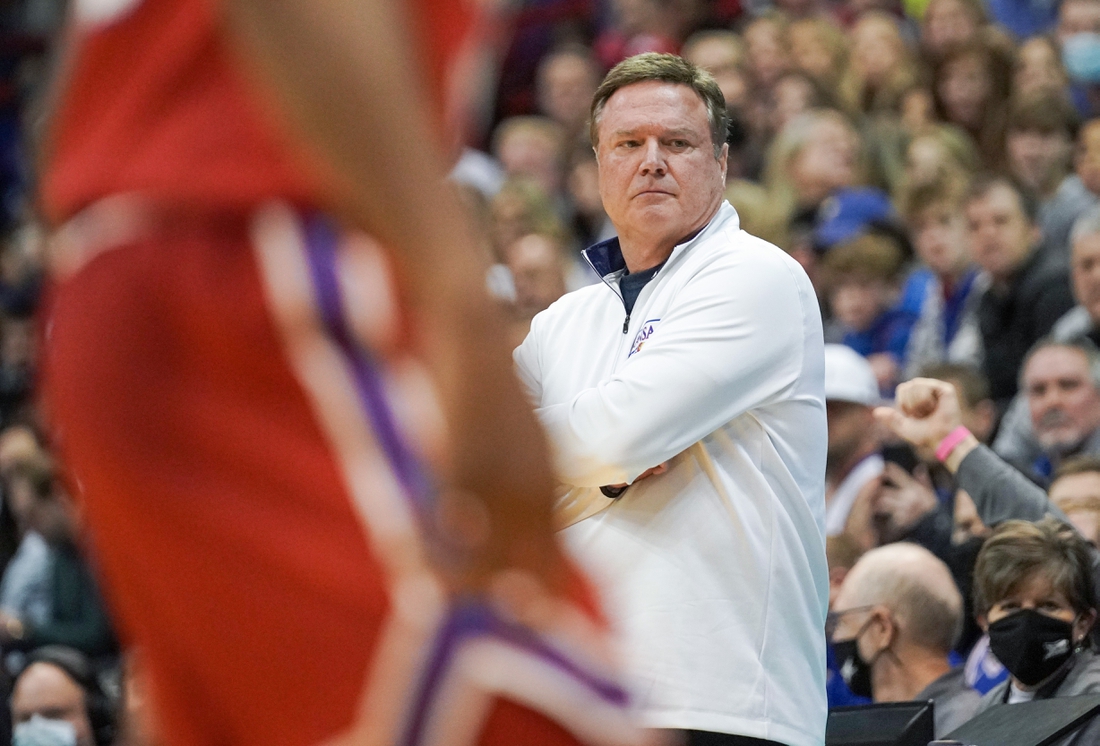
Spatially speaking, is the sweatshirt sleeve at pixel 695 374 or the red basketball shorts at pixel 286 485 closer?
the red basketball shorts at pixel 286 485

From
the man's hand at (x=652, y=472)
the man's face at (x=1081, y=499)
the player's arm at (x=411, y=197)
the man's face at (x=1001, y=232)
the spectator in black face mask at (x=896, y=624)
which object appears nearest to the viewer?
the player's arm at (x=411, y=197)

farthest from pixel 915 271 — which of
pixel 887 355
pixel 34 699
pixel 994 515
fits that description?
pixel 34 699

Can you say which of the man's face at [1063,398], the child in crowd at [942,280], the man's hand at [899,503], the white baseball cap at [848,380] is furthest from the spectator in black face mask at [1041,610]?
the child in crowd at [942,280]

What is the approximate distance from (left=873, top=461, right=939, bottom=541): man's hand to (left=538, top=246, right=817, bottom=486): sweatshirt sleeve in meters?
3.09

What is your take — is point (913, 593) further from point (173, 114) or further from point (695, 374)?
point (173, 114)

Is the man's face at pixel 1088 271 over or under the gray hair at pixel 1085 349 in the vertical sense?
over

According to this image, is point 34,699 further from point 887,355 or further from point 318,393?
point 318,393

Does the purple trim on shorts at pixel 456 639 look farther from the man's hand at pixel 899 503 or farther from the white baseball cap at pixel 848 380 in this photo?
the white baseball cap at pixel 848 380

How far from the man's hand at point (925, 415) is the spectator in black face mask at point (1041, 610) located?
1.29 ft

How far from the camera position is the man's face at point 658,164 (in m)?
4.15

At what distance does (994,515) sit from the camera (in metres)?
5.59

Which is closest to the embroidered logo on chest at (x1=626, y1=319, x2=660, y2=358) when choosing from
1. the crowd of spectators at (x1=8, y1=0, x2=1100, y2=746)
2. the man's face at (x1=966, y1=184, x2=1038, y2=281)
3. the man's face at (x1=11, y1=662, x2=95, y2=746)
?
the crowd of spectators at (x1=8, y1=0, x2=1100, y2=746)

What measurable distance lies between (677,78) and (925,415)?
1651mm

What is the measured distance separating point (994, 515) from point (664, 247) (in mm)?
2033
